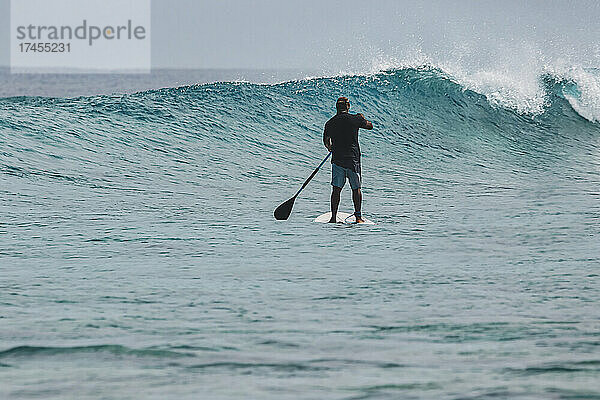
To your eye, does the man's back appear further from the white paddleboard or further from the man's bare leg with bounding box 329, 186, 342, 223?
the white paddleboard

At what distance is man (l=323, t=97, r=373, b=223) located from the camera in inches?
305

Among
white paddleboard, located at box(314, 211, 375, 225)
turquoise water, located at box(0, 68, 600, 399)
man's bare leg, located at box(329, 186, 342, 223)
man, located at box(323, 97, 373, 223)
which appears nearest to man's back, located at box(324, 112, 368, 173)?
man, located at box(323, 97, 373, 223)

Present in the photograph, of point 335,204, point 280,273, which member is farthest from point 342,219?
point 280,273

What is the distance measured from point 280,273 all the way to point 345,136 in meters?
2.80

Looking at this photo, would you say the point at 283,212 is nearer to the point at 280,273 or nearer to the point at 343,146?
the point at 343,146

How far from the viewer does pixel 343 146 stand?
784 cm

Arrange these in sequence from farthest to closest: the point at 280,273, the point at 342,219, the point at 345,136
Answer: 1. the point at 345,136
2. the point at 342,219
3. the point at 280,273

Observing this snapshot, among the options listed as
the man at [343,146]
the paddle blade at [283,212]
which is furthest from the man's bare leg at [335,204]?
the paddle blade at [283,212]

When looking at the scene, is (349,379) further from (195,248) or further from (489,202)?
(489,202)

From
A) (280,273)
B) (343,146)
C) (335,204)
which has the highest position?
(343,146)

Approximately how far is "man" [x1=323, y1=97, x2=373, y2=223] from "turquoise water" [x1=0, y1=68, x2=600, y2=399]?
17.0 inches

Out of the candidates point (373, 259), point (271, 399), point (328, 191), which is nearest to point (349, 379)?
point (271, 399)

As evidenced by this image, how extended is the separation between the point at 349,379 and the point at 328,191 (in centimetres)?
679

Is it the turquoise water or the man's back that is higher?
the man's back
